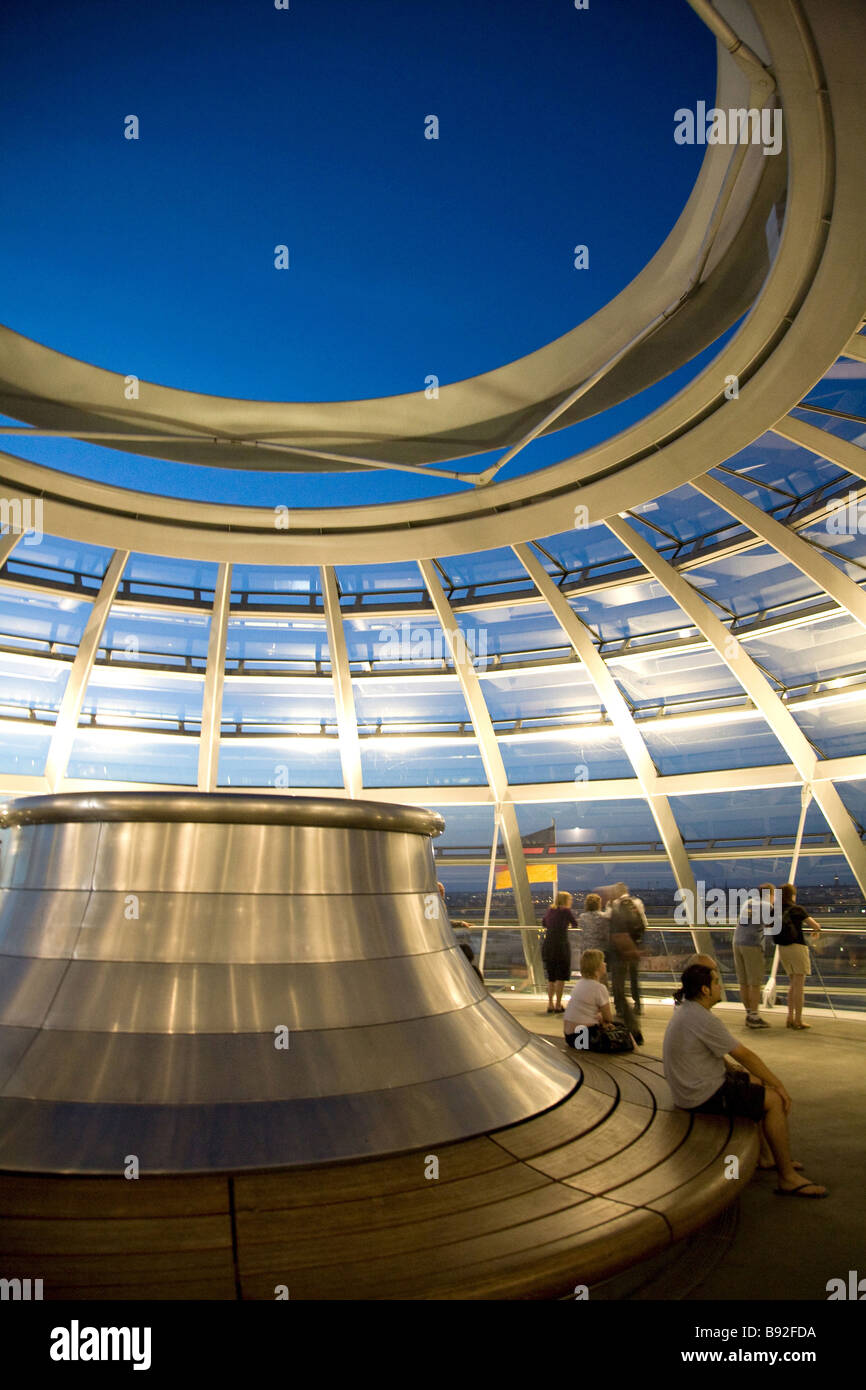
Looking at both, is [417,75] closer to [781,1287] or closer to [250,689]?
[781,1287]

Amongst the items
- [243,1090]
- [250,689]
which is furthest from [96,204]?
[250,689]

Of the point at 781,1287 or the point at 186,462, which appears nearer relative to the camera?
the point at 781,1287

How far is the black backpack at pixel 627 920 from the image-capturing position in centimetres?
1083

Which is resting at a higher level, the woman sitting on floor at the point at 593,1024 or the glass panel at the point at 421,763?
the glass panel at the point at 421,763

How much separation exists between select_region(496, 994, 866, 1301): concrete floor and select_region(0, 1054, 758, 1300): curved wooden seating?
0.30 metres

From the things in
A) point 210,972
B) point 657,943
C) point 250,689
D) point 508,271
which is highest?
point 508,271

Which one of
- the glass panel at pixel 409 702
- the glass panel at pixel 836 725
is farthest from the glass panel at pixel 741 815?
the glass panel at pixel 409 702

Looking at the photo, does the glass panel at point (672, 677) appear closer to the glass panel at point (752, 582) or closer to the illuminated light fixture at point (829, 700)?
the illuminated light fixture at point (829, 700)

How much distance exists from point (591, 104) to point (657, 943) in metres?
13.4

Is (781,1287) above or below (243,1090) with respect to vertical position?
below

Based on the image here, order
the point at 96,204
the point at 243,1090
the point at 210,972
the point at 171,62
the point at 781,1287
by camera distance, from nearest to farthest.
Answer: the point at 781,1287, the point at 243,1090, the point at 210,972, the point at 171,62, the point at 96,204

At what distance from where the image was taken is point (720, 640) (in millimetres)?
15617

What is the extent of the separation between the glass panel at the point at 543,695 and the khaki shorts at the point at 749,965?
24.0 ft

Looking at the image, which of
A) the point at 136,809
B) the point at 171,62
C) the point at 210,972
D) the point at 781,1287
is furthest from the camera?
the point at 171,62
